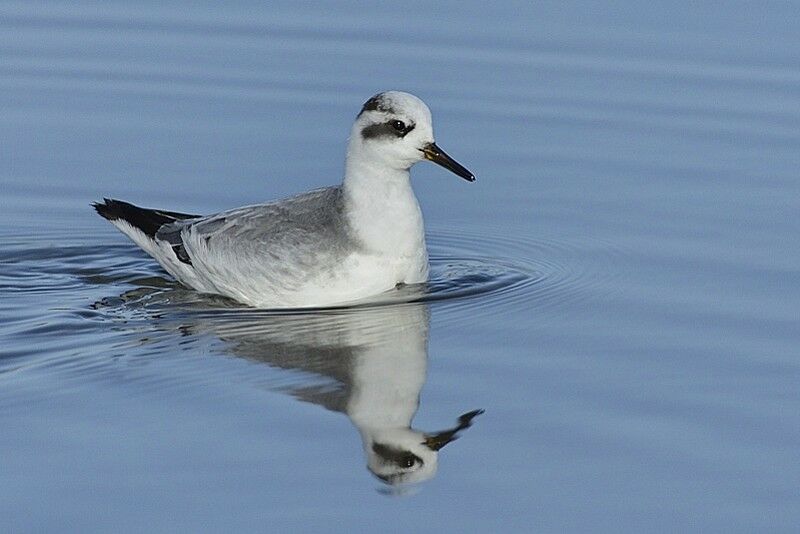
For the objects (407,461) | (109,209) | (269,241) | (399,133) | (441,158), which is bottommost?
(407,461)

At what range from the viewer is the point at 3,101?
15492mm

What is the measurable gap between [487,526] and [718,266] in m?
4.59

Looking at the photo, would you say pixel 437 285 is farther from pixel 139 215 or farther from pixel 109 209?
pixel 109 209

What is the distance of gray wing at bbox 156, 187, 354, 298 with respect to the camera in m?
11.6

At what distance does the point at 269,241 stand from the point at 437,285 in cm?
118

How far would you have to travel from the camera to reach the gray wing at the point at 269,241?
11.6 metres

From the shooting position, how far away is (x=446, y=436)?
902 cm

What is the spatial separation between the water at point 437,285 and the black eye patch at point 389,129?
109cm

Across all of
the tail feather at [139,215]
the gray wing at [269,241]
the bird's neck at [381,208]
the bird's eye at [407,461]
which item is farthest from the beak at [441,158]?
the bird's eye at [407,461]

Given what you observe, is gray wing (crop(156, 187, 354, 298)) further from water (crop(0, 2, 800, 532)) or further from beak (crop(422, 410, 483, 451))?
beak (crop(422, 410, 483, 451))

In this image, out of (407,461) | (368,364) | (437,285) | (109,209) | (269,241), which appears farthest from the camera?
(109,209)

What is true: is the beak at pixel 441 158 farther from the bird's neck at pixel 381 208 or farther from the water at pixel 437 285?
the water at pixel 437 285

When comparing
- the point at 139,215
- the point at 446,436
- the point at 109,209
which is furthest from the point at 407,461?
the point at 109,209

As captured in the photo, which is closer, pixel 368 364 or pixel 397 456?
pixel 397 456
